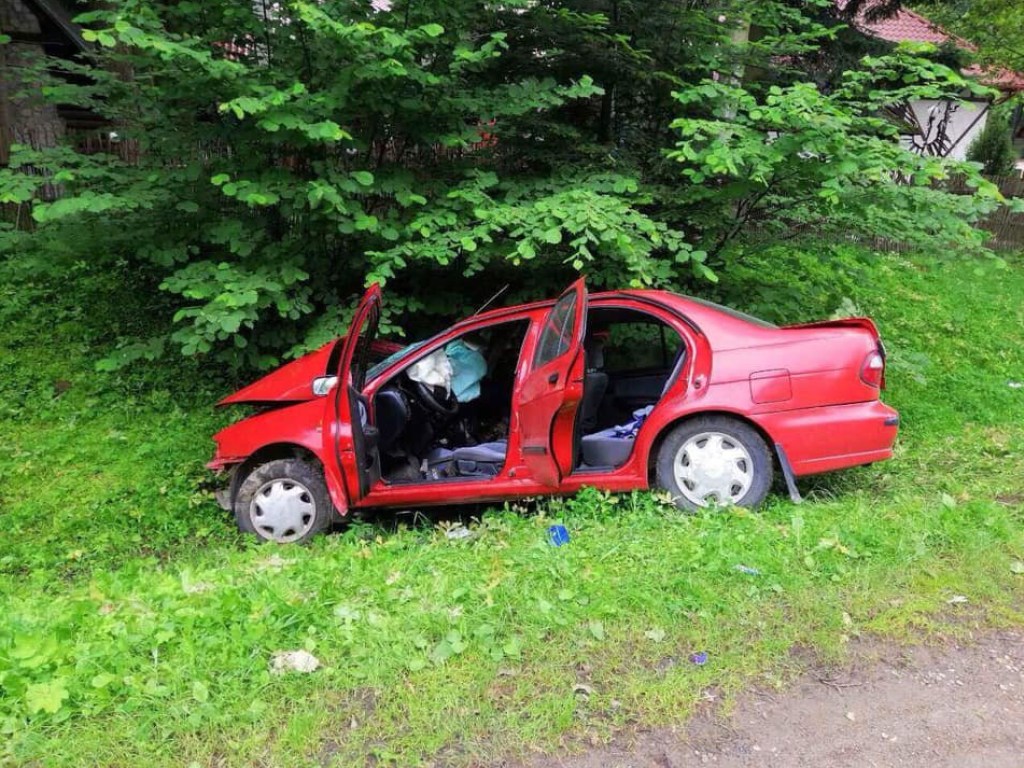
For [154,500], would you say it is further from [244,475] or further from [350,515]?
[350,515]

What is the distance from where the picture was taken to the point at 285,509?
464cm

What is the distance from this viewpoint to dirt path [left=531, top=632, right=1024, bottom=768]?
2381 mm

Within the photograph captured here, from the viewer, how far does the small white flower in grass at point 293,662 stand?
2.71m

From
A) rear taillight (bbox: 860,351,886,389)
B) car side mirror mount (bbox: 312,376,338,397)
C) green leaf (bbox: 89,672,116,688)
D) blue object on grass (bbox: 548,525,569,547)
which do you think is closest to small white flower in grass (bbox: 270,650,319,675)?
green leaf (bbox: 89,672,116,688)

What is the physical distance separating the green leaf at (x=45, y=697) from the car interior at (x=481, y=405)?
2.39m

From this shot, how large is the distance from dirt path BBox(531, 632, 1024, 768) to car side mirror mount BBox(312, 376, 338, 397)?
9.89 feet

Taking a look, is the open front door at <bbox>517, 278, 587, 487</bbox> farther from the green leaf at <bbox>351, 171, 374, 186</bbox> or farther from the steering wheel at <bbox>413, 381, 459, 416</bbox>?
the green leaf at <bbox>351, 171, 374, 186</bbox>

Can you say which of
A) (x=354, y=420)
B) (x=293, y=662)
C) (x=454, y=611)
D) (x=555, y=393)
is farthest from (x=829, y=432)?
(x=293, y=662)

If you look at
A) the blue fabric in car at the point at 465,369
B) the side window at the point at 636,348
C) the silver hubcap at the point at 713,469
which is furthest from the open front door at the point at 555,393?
the side window at the point at 636,348

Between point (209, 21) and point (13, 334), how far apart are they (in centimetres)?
417

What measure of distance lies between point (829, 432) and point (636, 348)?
8.70 ft

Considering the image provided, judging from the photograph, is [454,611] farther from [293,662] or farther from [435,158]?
[435,158]

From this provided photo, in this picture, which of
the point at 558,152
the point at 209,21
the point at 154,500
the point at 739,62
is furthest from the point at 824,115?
the point at 154,500

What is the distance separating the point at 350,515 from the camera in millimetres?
4891
